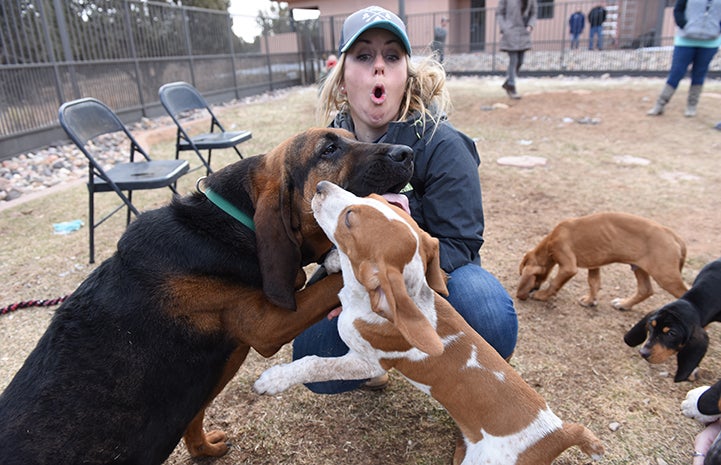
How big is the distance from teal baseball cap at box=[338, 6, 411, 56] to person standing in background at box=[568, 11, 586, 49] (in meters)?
26.3

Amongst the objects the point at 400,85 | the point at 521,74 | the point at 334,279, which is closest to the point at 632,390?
the point at 334,279

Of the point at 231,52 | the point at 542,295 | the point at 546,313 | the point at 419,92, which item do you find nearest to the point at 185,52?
the point at 231,52

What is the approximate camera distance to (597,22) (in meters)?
24.9

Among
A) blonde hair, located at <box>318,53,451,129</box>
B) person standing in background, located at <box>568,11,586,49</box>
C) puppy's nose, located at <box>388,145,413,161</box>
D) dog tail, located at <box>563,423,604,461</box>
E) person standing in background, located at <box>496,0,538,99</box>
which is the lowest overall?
dog tail, located at <box>563,423,604,461</box>

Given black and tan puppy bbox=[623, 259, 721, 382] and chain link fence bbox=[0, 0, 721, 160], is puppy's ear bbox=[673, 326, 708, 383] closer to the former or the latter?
black and tan puppy bbox=[623, 259, 721, 382]

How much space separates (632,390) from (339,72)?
2968 mm

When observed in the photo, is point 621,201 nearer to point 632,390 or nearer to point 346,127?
point 632,390

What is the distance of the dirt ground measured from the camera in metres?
2.87

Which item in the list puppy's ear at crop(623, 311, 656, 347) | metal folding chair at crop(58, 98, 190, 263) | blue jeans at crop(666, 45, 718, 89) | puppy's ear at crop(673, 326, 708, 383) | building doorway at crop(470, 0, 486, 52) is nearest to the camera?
puppy's ear at crop(673, 326, 708, 383)

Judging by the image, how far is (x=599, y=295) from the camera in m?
4.46

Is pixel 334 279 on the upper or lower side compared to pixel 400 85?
lower

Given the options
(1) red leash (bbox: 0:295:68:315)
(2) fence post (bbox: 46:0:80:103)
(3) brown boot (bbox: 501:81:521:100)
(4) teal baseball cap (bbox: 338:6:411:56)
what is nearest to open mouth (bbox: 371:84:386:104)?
(4) teal baseball cap (bbox: 338:6:411:56)

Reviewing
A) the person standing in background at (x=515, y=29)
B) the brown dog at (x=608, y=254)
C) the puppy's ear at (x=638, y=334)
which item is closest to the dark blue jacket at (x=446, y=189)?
the puppy's ear at (x=638, y=334)

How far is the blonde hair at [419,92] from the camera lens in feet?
10.4
